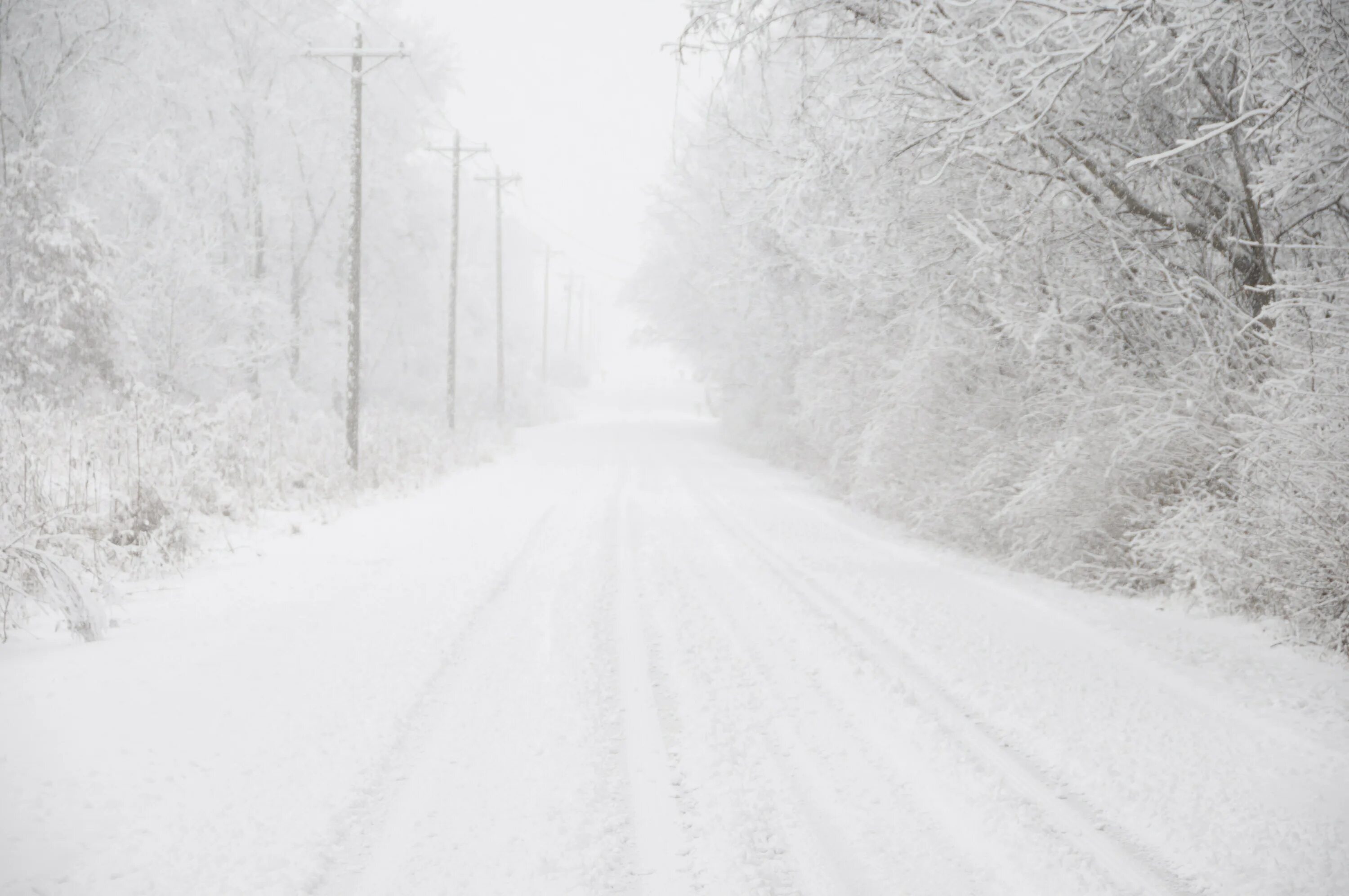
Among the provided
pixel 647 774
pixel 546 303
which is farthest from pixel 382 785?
pixel 546 303

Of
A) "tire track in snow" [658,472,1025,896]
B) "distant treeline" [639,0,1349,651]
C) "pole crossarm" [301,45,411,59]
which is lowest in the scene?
"tire track in snow" [658,472,1025,896]

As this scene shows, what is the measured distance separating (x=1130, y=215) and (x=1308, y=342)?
2.04 meters

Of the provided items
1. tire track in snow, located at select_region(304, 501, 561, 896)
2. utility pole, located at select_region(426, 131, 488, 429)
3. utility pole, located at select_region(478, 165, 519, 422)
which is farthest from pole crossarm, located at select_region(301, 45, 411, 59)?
utility pole, located at select_region(478, 165, 519, 422)

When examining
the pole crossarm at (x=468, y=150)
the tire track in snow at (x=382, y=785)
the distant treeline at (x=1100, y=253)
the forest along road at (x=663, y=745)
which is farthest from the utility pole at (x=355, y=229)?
the pole crossarm at (x=468, y=150)

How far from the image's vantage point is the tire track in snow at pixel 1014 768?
2.65 metres

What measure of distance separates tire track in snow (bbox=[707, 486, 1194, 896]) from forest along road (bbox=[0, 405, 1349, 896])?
0.8 inches

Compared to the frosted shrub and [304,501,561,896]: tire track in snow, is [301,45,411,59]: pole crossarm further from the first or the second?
[304,501,561,896]: tire track in snow

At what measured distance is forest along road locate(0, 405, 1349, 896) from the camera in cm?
265

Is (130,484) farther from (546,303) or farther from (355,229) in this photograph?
(546,303)

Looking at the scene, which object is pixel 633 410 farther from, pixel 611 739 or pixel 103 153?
pixel 611 739

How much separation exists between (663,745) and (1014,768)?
1.59m

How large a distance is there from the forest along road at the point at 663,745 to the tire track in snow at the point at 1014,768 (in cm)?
2

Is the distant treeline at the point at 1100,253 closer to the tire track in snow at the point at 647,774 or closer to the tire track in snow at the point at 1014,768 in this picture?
the tire track in snow at the point at 1014,768

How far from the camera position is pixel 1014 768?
3.39 meters
